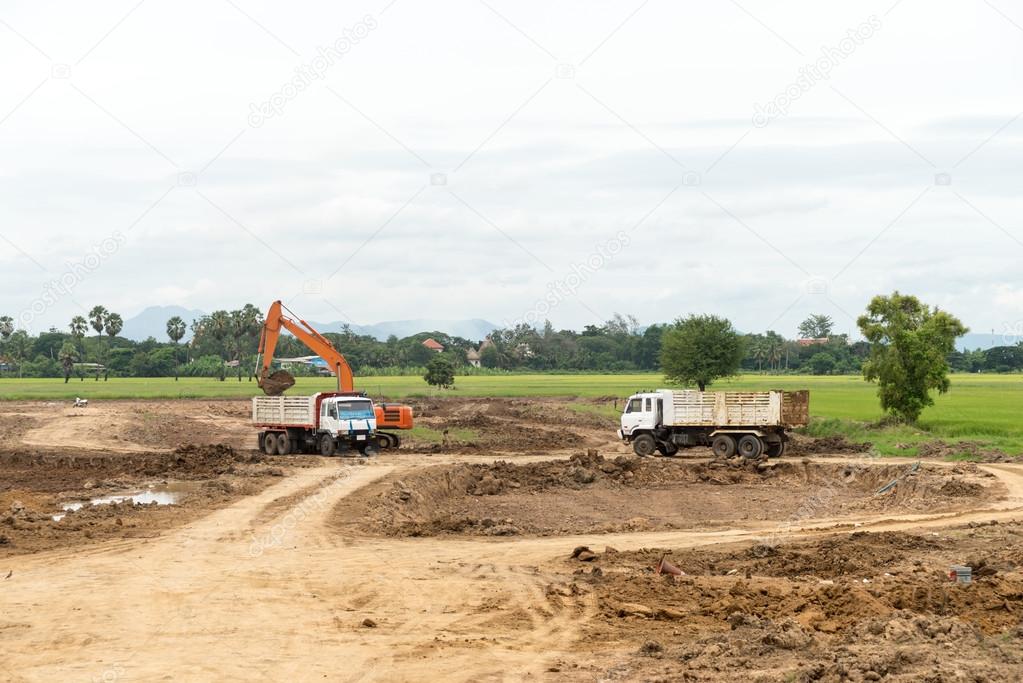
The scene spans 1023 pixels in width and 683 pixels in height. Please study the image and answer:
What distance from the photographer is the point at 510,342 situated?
191m

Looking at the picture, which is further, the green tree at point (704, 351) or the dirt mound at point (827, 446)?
the green tree at point (704, 351)

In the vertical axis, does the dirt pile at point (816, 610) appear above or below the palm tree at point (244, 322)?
below

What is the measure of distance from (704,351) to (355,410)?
1700 inches

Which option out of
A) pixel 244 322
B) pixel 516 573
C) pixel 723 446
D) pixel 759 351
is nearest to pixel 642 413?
pixel 723 446

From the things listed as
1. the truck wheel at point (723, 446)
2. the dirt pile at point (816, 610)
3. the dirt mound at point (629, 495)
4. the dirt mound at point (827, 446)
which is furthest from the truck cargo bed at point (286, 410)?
the dirt pile at point (816, 610)

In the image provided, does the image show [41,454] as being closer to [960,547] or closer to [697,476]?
[697,476]

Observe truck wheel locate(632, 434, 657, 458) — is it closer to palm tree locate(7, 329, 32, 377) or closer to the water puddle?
the water puddle

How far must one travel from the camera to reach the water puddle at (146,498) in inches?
1000

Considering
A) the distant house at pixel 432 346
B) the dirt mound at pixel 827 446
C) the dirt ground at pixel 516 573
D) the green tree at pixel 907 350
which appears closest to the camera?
the dirt ground at pixel 516 573

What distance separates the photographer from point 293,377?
136 ft

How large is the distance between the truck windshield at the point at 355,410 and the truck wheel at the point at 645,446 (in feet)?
31.0

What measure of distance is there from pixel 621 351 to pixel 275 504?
6210 inches

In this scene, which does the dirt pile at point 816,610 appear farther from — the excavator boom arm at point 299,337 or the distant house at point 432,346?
the distant house at point 432,346

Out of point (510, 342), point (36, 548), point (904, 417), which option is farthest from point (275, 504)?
point (510, 342)
